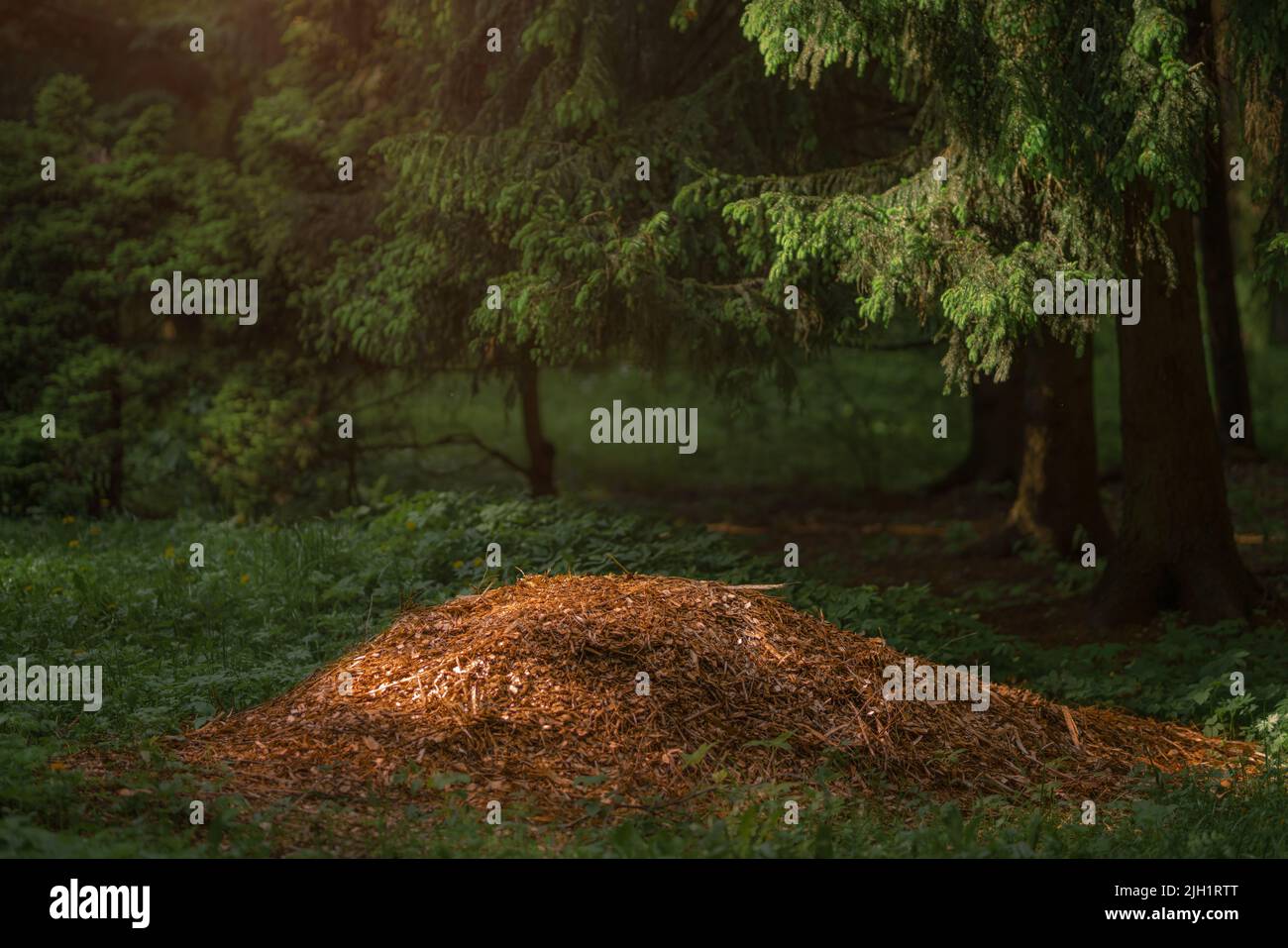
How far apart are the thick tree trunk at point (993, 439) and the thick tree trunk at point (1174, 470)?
6135mm

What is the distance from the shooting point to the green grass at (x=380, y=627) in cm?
539

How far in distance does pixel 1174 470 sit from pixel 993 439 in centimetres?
708

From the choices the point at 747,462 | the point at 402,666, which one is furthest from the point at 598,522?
the point at 747,462

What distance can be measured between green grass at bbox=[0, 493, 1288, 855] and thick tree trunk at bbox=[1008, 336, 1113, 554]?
1913 millimetres

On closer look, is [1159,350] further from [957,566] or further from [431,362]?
[431,362]

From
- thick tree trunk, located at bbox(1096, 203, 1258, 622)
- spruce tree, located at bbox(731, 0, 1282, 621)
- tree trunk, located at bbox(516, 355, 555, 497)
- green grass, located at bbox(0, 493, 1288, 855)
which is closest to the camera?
green grass, located at bbox(0, 493, 1288, 855)

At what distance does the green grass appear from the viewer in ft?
17.7

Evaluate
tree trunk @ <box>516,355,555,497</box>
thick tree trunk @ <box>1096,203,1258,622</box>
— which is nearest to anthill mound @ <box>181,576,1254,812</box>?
thick tree trunk @ <box>1096,203,1258,622</box>
